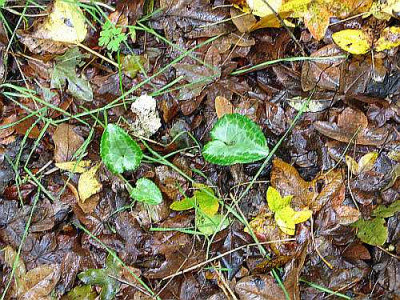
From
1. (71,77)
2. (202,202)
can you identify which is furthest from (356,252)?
(71,77)

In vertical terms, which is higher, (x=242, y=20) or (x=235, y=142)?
(x=242, y=20)

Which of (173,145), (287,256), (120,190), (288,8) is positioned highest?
(288,8)

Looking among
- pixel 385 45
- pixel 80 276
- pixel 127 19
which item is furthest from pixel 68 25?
pixel 385 45

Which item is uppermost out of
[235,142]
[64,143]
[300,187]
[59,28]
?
[59,28]

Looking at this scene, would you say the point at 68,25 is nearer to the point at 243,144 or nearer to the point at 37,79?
the point at 37,79

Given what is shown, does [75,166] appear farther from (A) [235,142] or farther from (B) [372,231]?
(B) [372,231]

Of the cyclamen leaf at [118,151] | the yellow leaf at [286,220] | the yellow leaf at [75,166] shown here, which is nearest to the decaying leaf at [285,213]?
the yellow leaf at [286,220]

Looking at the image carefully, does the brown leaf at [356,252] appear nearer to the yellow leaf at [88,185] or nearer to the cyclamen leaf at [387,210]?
the cyclamen leaf at [387,210]
